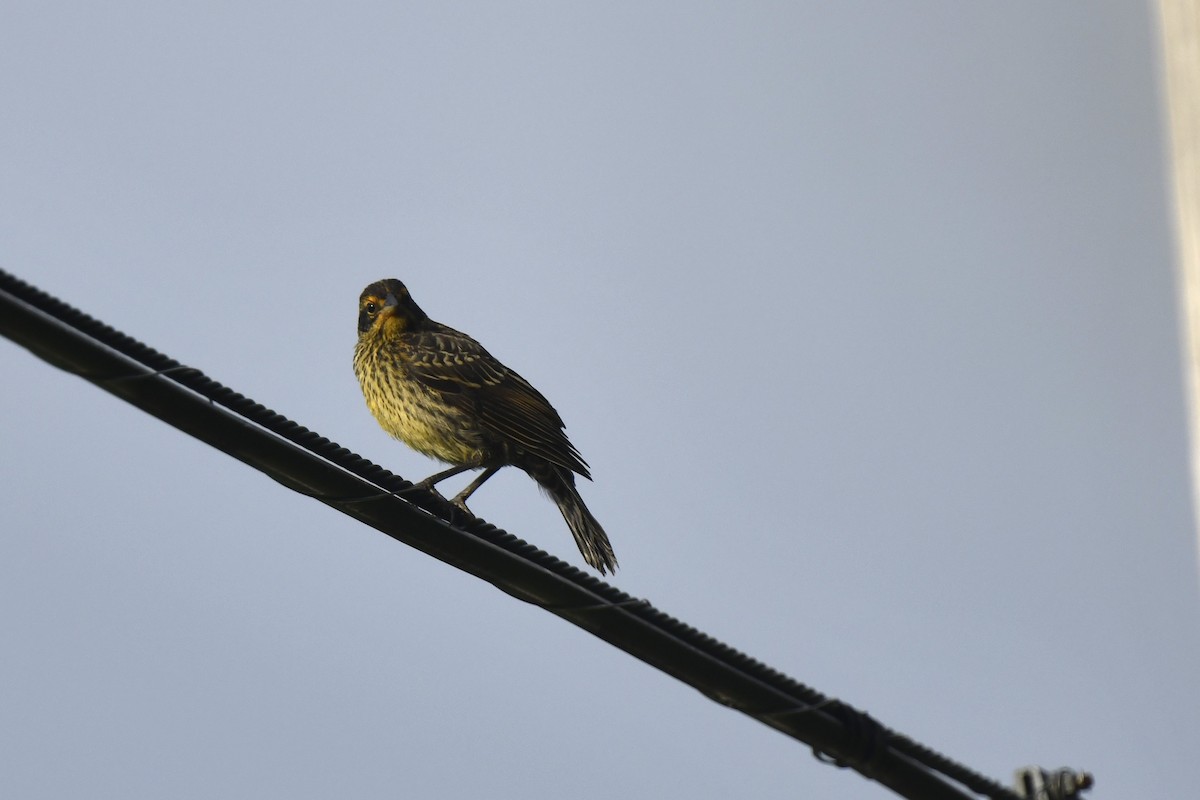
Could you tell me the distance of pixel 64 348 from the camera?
4.69 meters

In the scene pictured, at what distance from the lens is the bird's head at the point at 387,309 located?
10.7 metres

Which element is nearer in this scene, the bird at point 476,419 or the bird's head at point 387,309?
the bird at point 476,419

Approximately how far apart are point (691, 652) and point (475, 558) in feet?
2.54

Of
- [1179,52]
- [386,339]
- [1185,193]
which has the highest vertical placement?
[1179,52]

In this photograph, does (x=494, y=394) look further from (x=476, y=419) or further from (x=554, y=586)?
(x=554, y=586)

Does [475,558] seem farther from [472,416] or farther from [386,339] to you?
[386,339]

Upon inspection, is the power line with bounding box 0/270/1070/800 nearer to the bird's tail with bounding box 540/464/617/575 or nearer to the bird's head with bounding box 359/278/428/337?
the bird's tail with bounding box 540/464/617/575

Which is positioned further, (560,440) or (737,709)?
(560,440)

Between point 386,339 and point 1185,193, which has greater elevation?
point 1185,193

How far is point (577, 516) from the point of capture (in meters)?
9.88

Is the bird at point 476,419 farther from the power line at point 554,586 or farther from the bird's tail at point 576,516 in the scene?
the power line at point 554,586

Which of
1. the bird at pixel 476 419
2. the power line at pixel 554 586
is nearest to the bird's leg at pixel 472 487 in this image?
the bird at pixel 476 419

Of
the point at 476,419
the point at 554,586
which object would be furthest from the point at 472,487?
the point at 554,586

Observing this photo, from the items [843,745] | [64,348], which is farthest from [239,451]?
[843,745]
